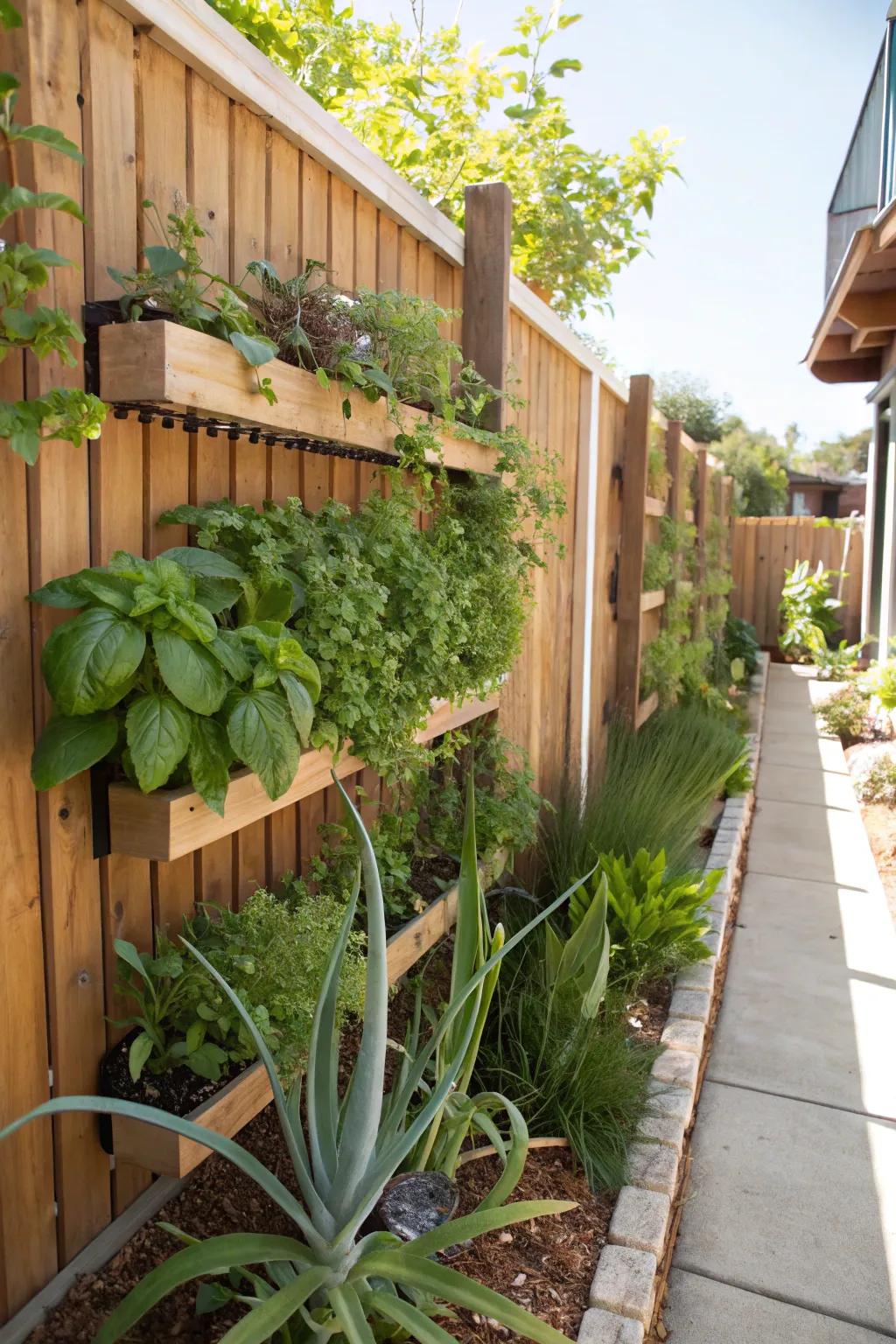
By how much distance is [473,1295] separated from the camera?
1387mm

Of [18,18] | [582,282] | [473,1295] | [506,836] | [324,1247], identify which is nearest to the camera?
[18,18]

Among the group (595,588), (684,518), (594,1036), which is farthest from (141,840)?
(684,518)

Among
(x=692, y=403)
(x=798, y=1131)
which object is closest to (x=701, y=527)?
(x=798, y=1131)

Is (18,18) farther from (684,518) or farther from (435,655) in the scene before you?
(684,518)

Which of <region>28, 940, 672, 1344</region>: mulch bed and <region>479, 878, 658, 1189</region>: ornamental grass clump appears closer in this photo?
<region>28, 940, 672, 1344</region>: mulch bed

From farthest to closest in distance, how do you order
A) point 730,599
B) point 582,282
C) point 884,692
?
point 730,599, point 884,692, point 582,282

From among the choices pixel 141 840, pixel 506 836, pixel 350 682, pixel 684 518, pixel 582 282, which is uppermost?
pixel 582 282

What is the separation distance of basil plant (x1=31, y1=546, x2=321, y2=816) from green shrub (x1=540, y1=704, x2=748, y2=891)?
2.19 m

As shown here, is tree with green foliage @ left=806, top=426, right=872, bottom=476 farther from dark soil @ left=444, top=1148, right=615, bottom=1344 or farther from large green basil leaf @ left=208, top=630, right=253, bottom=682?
large green basil leaf @ left=208, top=630, right=253, bottom=682

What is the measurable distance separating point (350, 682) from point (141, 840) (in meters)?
0.48

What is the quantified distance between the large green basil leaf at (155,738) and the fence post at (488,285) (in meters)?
1.70

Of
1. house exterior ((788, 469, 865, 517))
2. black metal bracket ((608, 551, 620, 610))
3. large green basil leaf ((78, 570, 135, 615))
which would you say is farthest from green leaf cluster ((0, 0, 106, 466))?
house exterior ((788, 469, 865, 517))

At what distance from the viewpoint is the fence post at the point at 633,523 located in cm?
528

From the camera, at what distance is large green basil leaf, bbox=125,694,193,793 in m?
1.36
